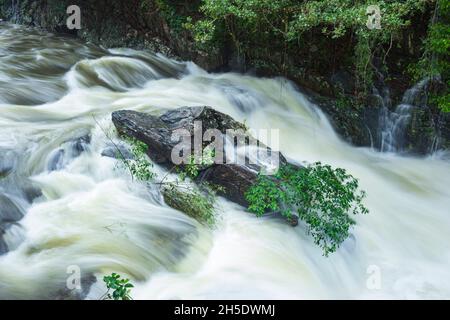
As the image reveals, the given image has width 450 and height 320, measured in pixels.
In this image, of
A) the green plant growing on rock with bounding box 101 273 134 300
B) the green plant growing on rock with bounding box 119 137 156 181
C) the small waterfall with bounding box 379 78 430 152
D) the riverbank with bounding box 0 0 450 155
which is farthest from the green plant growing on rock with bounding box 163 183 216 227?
the small waterfall with bounding box 379 78 430 152

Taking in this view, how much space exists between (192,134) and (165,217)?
1373 mm

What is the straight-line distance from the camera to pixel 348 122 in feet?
32.6

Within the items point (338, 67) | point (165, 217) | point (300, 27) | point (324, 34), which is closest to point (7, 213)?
point (165, 217)

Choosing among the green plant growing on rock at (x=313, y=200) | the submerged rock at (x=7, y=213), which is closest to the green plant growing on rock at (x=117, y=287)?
the submerged rock at (x=7, y=213)

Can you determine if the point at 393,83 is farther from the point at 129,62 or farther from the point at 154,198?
the point at 154,198

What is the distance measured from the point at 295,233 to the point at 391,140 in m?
4.97

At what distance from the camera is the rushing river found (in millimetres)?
4605

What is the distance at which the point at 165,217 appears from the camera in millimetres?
5512

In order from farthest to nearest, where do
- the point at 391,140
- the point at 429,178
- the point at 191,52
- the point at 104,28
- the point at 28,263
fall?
the point at 104,28
the point at 191,52
the point at 391,140
the point at 429,178
the point at 28,263

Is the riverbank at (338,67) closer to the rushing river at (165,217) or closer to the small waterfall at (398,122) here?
the small waterfall at (398,122)

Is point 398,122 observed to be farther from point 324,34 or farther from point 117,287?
point 117,287

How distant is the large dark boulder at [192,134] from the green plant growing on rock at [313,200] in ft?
0.88
